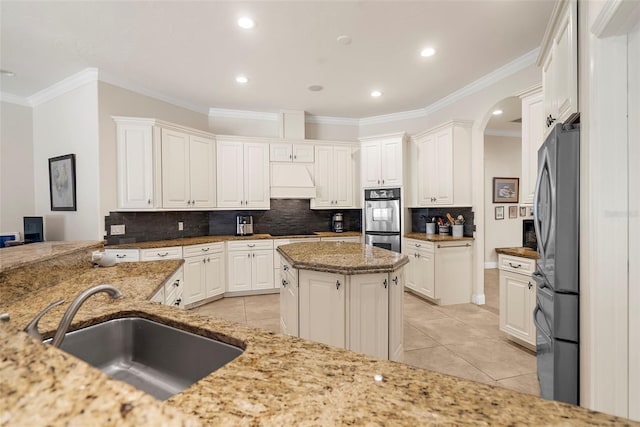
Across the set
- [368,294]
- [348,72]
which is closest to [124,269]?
[368,294]

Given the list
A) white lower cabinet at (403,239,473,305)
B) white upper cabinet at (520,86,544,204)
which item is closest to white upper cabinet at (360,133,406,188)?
white lower cabinet at (403,239,473,305)

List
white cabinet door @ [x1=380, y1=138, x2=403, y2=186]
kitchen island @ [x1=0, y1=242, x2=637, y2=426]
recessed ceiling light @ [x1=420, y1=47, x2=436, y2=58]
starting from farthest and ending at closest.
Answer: white cabinet door @ [x1=380, y1=138, x2=403, y2=186]
recessed ceiling light @ [x1=420, y1=47, x2=436, y2=58]
kitchen island @ [x1=0, y1=242, x2=637, y2=426]

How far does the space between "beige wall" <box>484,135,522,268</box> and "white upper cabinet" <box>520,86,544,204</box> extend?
13.1ft

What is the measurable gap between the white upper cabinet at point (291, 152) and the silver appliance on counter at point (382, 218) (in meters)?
1.15

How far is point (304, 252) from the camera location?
2.64 meters

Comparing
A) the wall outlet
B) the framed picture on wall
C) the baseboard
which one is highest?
the framed picture on wall

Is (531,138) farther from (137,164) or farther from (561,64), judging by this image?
(137,164)

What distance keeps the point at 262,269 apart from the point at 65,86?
353 centimetres

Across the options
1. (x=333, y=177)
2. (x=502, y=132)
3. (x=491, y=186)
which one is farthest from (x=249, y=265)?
(x=502, y=132)

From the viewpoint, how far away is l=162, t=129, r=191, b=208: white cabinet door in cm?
393

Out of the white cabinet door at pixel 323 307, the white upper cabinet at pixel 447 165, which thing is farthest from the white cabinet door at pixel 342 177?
the white cabinet door at pixel 323 307

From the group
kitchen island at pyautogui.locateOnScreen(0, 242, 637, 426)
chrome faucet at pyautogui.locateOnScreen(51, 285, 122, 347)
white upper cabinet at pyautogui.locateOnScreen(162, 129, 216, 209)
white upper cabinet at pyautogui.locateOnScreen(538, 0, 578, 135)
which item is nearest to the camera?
kitchen island at pyautogui.locateOnScreen(0, 242, 637, 426)

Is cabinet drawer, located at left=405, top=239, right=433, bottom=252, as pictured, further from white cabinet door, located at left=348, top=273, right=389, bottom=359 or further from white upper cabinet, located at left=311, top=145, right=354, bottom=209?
white cabinet door, located at left=348, top=273, right=389, bottom=359

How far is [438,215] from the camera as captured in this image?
466 centimetres
